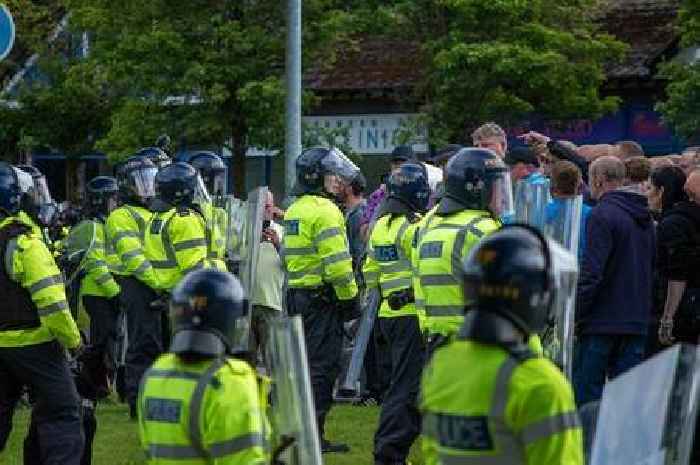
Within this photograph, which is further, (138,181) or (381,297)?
(138,181)

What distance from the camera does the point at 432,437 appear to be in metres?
5.56

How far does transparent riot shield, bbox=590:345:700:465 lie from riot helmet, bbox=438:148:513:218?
3.56m

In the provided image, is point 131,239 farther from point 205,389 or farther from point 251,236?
point 205,389

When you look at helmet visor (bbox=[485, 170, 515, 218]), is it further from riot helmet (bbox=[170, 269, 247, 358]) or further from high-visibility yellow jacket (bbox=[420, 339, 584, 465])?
high-visibility yellow jacket (bbox=[420, 339, 584, 465])

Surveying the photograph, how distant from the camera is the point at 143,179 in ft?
47.6

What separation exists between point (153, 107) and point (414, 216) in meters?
14.2

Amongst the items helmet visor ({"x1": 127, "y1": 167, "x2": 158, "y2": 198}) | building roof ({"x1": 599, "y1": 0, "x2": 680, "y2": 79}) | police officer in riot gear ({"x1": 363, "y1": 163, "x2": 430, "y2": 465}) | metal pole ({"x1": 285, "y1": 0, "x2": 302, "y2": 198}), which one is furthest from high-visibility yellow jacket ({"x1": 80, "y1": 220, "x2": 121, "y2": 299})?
building roof ({"x1": 599, "y1": 0, "x2": 680, "y2": 79})

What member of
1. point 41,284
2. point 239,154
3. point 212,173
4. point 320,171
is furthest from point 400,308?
point 239,154

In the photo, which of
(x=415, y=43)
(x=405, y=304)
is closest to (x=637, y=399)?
(x=405, y=304)

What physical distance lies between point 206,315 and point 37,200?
7117mm

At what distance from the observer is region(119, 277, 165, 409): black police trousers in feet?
47.1

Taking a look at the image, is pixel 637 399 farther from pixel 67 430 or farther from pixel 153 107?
pixel 153 107

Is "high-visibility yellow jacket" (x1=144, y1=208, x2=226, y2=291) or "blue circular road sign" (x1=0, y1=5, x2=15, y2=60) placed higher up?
"blue circular road sign" (x1=0, y1=5, x2=15, y2=60)

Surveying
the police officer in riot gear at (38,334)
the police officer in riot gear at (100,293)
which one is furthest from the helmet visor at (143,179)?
the police officer in riot gear at (38,334)
